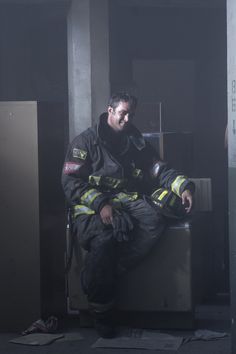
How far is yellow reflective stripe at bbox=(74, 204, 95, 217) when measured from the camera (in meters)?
4.85

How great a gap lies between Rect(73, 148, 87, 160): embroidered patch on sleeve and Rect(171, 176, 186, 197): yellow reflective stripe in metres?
0.61

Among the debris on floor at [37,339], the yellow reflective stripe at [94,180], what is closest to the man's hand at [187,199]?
the yellow reflective stripe at [94,180]

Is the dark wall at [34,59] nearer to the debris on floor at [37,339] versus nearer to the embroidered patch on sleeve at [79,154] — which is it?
the embroidered patch on sleeve at [79,154]

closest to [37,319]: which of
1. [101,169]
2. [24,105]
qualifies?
[101,169]

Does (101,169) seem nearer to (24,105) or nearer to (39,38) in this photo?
(24,105)

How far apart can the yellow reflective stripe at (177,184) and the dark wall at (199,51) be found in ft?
11.9

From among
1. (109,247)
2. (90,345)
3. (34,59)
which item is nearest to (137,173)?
(109,247)

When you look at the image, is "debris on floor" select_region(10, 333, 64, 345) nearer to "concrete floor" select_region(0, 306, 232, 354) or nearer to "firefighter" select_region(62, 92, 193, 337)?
"concrete floor" select_region(0, 306, 232, 354)

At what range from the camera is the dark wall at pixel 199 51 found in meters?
8.70

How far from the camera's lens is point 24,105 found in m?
4.84

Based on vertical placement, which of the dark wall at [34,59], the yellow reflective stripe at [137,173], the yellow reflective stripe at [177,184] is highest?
the dark wall at [34,59]

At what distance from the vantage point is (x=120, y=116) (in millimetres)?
5004

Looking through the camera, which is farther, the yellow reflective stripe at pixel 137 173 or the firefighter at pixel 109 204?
the yellow reflective stripe at pixel 137 173

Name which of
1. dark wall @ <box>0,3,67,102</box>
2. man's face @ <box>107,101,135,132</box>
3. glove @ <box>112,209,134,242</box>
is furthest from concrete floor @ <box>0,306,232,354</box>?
dark wall @ <box>0,3,67,102</box>
